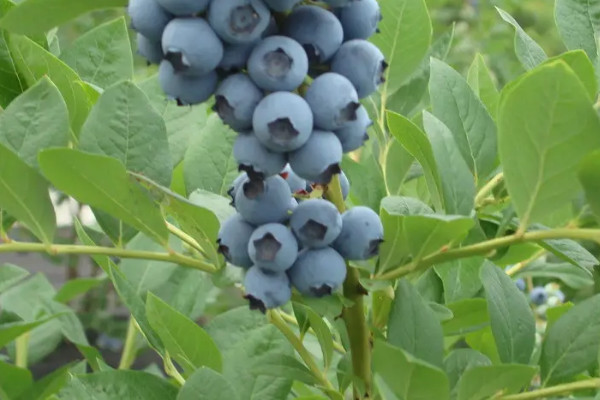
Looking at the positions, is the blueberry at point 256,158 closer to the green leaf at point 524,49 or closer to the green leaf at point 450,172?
the green leaf at point 450,172

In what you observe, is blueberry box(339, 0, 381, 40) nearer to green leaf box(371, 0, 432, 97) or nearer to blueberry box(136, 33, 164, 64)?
blueberry box(136, 33, 164, 64)

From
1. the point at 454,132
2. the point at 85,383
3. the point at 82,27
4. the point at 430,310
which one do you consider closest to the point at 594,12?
the point at 454,132

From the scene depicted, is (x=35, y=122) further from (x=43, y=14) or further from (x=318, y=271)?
(x=318, y=271)

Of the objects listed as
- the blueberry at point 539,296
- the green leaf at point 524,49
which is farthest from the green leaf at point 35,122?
the blueberry at point 539,296

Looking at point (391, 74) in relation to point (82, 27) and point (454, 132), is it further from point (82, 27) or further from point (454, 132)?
point (82, 27)

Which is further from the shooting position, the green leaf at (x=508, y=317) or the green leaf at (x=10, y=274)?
the green leaf at (x=10, y=274)

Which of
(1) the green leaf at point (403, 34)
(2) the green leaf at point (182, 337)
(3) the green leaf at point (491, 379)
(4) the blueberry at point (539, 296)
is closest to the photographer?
(3) the green leaf at point (491, 379)

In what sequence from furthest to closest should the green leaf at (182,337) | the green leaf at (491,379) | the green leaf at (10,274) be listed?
the green leaf at (10,274)
the green leaf at (182,337)
the green leaf at (491,379)
